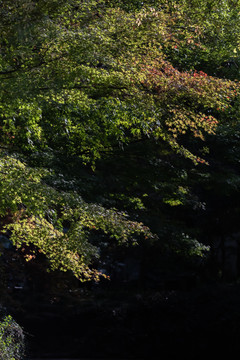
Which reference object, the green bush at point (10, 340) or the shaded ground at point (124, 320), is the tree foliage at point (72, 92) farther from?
the shaded ground at point (124, 320)

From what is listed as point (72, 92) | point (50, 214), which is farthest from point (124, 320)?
point (72, 92)

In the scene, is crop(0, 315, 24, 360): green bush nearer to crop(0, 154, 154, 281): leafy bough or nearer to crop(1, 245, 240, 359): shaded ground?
crop(0, 154, 154, 281): leafy bough

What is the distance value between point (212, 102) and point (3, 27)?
4.87 metres

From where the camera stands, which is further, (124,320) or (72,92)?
(124,320)

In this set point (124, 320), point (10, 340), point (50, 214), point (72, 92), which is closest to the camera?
point (72, 92)

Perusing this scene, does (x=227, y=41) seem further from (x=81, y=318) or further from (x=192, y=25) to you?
(x=81, y=318)

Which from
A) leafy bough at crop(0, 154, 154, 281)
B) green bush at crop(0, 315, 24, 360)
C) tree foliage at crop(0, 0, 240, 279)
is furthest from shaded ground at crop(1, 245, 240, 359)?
leafy bough at crop(0, 154, 154, 281)

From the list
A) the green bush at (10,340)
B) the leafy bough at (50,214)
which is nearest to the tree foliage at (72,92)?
the leafy bough at (50,214)

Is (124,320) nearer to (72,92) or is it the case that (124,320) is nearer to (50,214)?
(50,214)

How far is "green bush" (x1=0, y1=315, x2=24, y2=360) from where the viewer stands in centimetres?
1210

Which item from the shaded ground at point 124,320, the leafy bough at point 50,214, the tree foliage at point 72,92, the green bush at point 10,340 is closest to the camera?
the leafy bough at point 50,214

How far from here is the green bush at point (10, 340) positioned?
1210cm

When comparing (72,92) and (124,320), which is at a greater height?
(72,92)

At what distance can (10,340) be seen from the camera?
1257 centimetres
